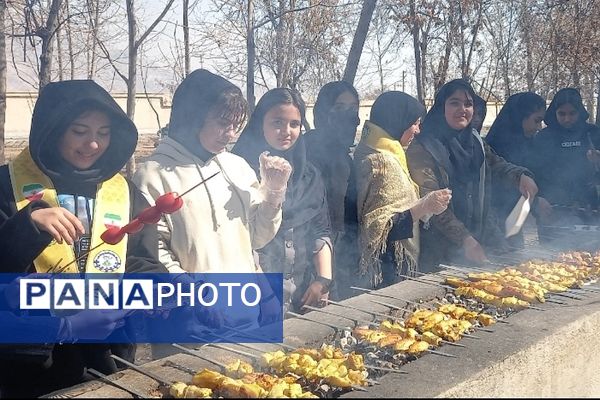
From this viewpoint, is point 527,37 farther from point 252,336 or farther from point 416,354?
point 252,336

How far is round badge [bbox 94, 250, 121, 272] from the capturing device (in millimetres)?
2613

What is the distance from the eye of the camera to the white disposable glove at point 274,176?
3.08 m

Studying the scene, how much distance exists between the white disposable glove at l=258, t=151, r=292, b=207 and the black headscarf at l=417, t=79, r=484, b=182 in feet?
5.54

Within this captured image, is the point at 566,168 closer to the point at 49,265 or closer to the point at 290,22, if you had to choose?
the point at 290,22

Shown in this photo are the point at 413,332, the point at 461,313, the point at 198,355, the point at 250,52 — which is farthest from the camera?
the point at 250,52

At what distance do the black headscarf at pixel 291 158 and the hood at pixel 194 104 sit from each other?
580mm

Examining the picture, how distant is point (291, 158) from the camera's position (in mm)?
3750

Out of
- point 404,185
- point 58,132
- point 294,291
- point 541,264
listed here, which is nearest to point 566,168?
point 541,264

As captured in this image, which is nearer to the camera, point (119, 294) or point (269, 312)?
point (119, 294)

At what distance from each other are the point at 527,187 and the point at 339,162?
1.47 m

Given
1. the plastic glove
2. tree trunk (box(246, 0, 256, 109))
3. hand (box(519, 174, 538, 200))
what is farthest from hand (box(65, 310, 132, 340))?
tree trunk (box(246, 0, 256, 109))

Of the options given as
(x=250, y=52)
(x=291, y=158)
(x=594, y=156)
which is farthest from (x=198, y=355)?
(x=250, y=52)

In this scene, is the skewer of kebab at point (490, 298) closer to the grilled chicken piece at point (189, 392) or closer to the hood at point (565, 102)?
the grilled chicken piece at point (189, 392)

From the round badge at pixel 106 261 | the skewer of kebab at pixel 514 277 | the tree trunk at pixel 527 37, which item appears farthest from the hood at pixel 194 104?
the tree trunk at pixel 527 37
